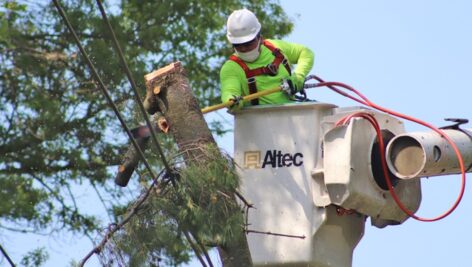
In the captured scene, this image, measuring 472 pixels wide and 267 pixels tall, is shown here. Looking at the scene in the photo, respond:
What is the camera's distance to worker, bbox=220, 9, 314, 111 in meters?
10.4

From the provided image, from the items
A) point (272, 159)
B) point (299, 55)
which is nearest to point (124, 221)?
point (272, 159)

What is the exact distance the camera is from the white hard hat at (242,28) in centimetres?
1069

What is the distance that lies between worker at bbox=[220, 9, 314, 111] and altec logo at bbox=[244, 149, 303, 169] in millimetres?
368

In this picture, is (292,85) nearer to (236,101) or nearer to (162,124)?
(236,101)

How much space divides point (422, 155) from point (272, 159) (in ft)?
2.93

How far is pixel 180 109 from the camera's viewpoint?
9562 mm

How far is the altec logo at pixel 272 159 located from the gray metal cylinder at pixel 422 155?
53 centimetres

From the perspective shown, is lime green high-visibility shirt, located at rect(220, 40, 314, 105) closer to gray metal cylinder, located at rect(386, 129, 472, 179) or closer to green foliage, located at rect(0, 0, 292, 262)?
gray metal cylinder, located at rect(386, 129, 472, 179)

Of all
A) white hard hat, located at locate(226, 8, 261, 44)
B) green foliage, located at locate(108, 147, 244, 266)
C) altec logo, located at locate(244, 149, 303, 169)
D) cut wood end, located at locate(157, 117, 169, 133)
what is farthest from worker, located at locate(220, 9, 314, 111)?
green foliage, located at locate(108, 147, 244, 266)

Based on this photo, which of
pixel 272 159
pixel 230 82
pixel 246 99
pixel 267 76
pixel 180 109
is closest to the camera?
pixel 180 109

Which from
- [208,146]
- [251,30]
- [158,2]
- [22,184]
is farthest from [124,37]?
[208,146]

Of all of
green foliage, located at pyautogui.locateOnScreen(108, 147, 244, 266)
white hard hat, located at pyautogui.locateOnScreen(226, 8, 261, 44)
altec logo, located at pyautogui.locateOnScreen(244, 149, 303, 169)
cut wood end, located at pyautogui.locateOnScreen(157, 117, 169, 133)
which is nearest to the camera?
green foliage, located at pyautogui.locateOnScreen(108, 147, 244, 266)

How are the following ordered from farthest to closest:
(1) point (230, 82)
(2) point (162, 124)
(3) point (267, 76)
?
1. (3) point (267, 76)
2. (1) point (230, 82)
3. (2) point (162, 124)

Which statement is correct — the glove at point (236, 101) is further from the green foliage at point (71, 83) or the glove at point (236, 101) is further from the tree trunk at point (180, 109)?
the green foliage at point (71, 83)
